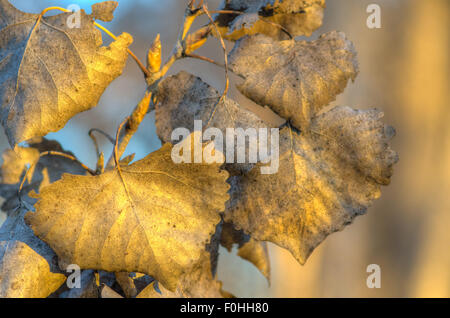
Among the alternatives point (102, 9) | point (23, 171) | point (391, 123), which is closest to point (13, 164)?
point (23, 171)

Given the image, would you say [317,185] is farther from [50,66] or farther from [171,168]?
[50,66]

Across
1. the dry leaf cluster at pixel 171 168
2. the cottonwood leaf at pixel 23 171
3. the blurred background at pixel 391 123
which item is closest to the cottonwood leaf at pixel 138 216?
the dry leaf cluster at pixel 171 168

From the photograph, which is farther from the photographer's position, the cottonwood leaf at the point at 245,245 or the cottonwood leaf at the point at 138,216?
the cottonwood leaf at the point at 245,245

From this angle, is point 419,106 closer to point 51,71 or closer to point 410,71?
point 410,71

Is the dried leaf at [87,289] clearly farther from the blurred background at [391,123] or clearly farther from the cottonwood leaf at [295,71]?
the blurred background at [391,123]

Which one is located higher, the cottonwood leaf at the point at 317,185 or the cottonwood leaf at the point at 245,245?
the cottonwood leaf at the point at 317,185
